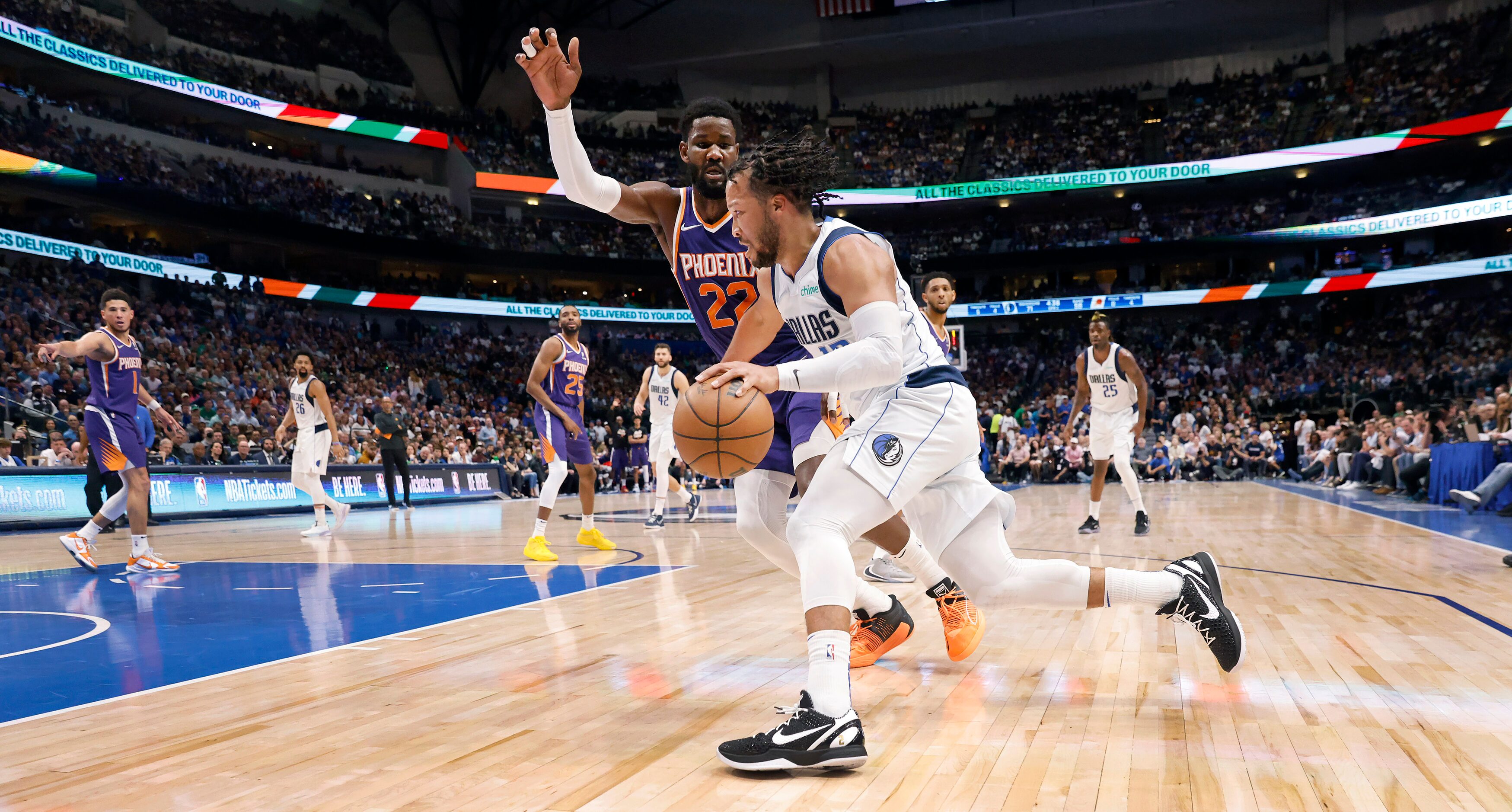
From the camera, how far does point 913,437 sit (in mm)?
3059

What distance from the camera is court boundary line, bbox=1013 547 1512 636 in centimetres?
450

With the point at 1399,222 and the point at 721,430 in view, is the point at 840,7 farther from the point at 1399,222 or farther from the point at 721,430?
the point at 721,430

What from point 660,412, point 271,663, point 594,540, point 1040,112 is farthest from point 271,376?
point 1040,112

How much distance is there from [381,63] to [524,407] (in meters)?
15.6

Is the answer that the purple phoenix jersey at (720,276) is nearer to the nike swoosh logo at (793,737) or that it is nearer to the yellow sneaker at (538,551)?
the nike swoosh logo at (793,737)

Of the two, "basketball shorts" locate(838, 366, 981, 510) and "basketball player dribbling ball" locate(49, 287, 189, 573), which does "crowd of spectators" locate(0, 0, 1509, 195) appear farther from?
"basketball shorts" locate(838, 366, 981, 510)

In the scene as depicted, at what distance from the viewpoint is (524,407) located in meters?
31.5

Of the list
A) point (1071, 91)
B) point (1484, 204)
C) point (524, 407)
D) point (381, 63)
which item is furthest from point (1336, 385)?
point (381, 63)

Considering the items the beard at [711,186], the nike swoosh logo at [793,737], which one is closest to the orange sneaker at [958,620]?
the nike swoosh logo at [793,737]

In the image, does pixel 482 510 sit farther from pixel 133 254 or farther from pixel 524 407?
pixel 133 254

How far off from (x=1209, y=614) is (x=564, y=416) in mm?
6868

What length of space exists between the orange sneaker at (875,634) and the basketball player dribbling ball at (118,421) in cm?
683

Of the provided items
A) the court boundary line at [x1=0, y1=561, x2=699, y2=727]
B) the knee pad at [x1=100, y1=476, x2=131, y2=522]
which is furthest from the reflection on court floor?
the knee pad at [x1=100, y1=476, x2=131, y2=522]

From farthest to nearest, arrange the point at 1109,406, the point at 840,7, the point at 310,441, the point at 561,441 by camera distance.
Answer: the point at 840,7
the point at 310,441
the point at 1109,406
the point at 561,441
